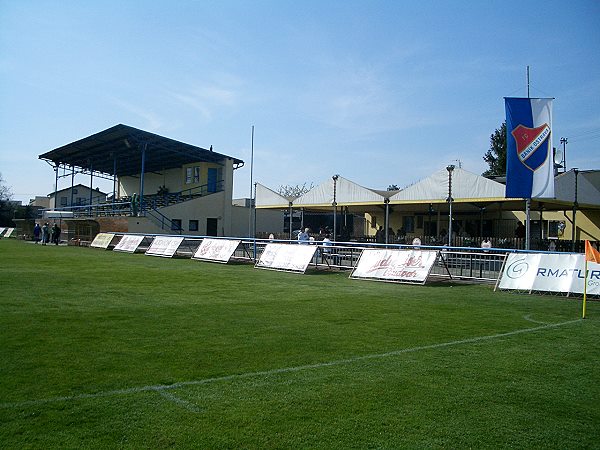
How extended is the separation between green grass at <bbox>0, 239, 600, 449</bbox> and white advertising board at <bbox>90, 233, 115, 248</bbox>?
24.8 metres

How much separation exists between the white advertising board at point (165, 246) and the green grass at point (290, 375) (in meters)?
16.3

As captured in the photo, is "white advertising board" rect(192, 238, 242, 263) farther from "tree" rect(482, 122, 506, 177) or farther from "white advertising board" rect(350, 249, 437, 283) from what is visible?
"tree" rect(482, 122, 506, 177)

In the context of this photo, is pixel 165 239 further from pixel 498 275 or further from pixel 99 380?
pixel 99 380

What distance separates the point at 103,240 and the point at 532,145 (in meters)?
29.4

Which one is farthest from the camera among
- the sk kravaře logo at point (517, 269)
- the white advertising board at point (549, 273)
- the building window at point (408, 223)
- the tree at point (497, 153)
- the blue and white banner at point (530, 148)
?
the tree at point (497, 153)

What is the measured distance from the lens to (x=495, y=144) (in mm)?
68375

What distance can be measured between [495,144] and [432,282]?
57.8 m

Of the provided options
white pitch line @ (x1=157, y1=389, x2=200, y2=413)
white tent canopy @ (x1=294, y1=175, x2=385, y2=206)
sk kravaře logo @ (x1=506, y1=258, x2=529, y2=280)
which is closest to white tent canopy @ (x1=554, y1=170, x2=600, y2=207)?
white tent canopy @ (x1=294, y1=175, x2=385, y2=206)

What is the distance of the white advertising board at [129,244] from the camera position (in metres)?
31.1

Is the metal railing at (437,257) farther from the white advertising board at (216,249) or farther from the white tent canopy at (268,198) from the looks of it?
the white tent canopy at (268,198)

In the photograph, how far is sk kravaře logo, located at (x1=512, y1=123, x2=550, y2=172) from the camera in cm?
1516

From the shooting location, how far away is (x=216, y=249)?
24547mm

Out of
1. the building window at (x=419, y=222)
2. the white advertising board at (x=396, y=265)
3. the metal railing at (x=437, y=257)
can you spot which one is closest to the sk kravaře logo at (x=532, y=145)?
the metal railing at (x=437, y=257)

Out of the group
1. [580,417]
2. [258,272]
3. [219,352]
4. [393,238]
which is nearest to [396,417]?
[580,417]
